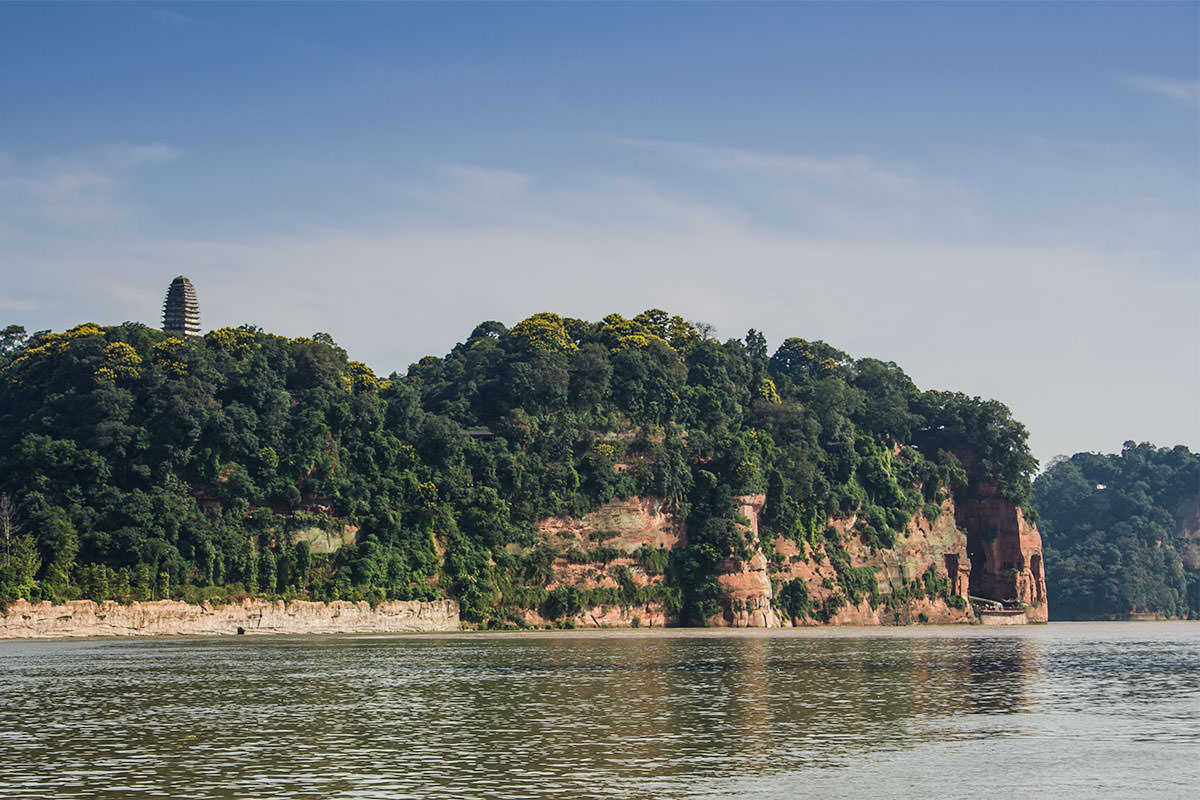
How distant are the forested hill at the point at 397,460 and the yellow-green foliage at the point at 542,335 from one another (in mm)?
267

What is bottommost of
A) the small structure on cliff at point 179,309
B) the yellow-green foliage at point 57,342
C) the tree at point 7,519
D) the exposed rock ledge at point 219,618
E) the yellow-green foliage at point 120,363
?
the exposed rock ledge at point 219,618

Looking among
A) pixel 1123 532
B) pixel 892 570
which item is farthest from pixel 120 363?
pixel 1123 532

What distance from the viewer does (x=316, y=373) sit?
98.1 m

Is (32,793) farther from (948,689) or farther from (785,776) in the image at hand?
(948,689)

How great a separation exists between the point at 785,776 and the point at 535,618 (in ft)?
247

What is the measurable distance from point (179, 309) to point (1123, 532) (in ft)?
376

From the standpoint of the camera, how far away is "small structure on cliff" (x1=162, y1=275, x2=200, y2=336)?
11906 centimetres

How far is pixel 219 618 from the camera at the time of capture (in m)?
84.3

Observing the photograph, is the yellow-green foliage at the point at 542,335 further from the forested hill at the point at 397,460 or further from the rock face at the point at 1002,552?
the rock face at the point at 1002,552

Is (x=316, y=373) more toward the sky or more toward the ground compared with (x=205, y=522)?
more toward the sky

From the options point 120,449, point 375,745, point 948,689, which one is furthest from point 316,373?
point 375,745

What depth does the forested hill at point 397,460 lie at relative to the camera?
84750mm

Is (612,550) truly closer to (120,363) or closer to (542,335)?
(542,335)

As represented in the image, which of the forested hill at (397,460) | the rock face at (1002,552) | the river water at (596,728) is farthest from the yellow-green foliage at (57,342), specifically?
the rock face at (1002,552)
